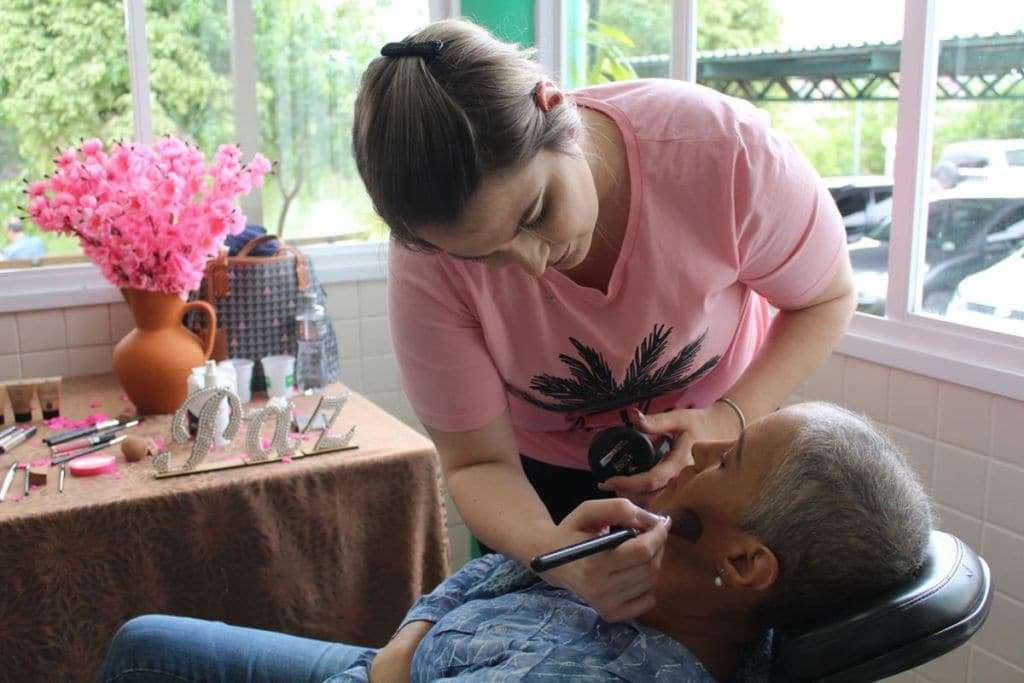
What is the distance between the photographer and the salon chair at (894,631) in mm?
1026

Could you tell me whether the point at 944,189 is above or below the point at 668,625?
above

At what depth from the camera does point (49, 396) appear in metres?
2.44

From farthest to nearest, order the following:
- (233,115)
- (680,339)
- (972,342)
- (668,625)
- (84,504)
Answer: (233,115) → (972,342) → (84,504) → (680,339) → (668,625)

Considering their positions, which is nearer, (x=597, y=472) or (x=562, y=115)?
(x=562, y=115)

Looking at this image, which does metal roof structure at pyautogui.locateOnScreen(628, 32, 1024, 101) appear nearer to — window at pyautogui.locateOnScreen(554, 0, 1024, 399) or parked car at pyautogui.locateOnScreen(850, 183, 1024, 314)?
window at pyautogui.locateOnScreen(554, 0, 1024, 399)

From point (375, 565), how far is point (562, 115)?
1.34 metres

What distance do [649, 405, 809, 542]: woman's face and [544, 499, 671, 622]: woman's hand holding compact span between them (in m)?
0.04

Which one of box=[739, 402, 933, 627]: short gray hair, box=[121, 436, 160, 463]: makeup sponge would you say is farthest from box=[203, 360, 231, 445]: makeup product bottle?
box=[739, 402, 933, 627]: short gray hair

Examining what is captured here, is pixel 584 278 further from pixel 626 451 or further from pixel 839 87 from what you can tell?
pixel 839 87

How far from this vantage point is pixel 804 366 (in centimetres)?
153

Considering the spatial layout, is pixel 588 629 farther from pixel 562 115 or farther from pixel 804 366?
pixel 562 115

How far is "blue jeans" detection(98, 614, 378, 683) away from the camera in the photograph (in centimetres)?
154

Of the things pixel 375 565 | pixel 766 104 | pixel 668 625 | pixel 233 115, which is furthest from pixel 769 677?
pixel 233 115

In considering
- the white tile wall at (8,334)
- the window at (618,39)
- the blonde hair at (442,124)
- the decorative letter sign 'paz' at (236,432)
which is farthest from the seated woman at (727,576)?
the window at (618,39)
